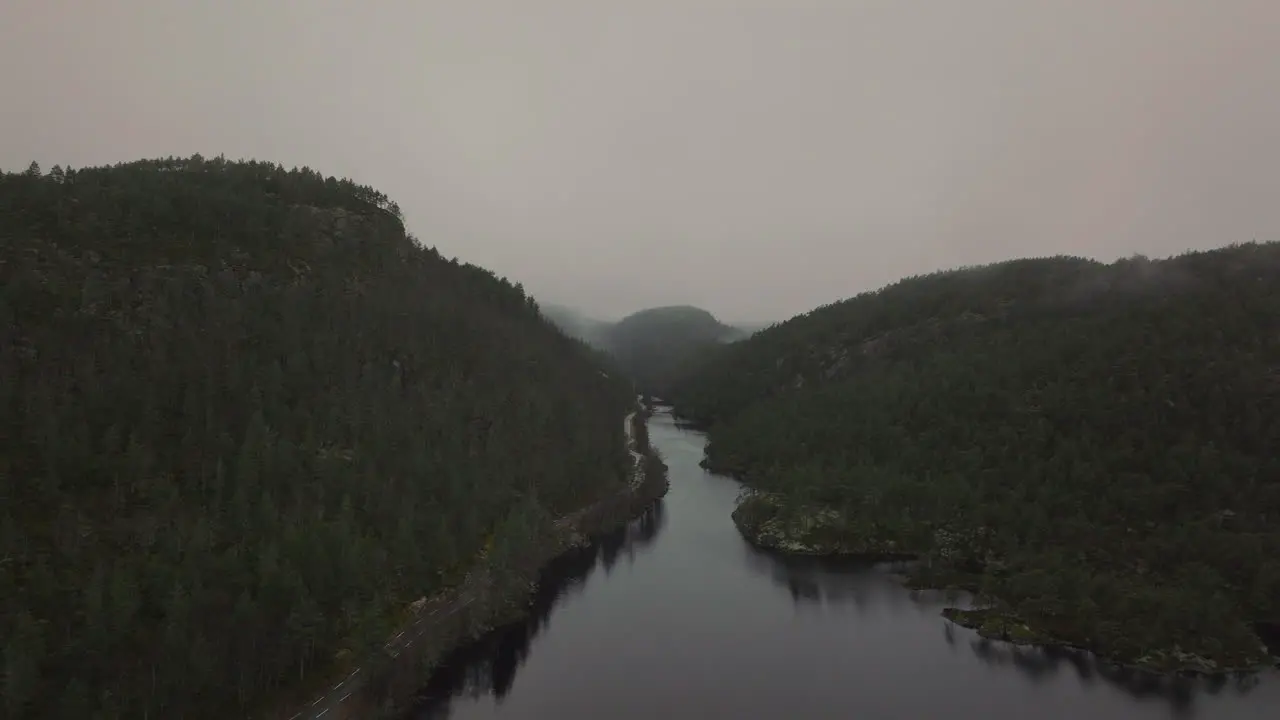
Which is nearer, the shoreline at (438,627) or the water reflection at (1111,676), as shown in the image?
the shoreline at (438,627)

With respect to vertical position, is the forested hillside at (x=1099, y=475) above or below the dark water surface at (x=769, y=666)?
above

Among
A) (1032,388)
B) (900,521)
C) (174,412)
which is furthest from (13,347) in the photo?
(1032,388)

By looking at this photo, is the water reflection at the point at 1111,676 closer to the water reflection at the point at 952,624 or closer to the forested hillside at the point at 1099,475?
the water reflection at the point at 952,624

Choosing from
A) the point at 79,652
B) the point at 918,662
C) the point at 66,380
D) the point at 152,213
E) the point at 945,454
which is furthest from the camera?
the point at 945,454

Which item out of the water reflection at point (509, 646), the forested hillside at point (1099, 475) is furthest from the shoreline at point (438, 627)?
the forested hillside at point (1099, 475)

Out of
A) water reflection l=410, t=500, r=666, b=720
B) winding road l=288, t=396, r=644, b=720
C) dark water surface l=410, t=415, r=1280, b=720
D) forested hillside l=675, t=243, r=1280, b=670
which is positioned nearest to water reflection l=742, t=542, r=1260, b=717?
dark water surface l=410, t=415, r=1280, b=720

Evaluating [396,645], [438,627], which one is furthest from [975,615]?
[396,645]

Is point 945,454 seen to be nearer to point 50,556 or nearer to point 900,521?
point 900,521
